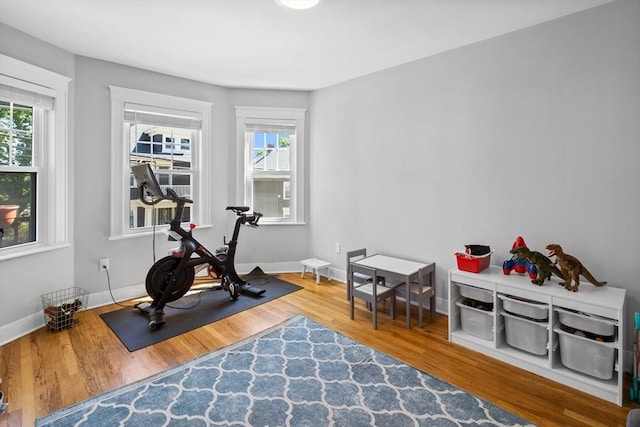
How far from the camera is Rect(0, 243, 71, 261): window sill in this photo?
253cm

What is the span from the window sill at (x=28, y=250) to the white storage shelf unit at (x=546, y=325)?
349 cm

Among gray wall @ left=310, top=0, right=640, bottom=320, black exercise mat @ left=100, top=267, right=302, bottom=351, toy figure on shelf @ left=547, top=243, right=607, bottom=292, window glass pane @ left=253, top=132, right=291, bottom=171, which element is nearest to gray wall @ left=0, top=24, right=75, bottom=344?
black exercise mat @ left=100, top=267, right=302, bottom=351

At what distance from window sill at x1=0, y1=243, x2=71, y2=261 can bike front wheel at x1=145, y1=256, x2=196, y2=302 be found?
0.87 meters

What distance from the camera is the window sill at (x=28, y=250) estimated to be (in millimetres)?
2533

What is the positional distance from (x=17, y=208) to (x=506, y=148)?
4191 millimetres

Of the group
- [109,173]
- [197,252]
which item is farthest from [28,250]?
[197,252]

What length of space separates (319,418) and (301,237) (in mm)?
2812

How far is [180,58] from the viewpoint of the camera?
10.4ft

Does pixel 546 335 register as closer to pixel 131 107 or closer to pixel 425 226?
pixel 425 226

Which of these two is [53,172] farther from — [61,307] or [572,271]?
[572,271]

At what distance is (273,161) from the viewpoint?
4.36 meters

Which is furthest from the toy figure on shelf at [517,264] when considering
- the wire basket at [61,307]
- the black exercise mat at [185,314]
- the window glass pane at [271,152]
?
the wire basket at [61,307]

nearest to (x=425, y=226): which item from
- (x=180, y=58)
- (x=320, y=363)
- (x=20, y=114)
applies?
(x=320, y=363)

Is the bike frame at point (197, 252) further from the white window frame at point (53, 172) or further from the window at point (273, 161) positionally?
the white window frame at point (53, 172)
